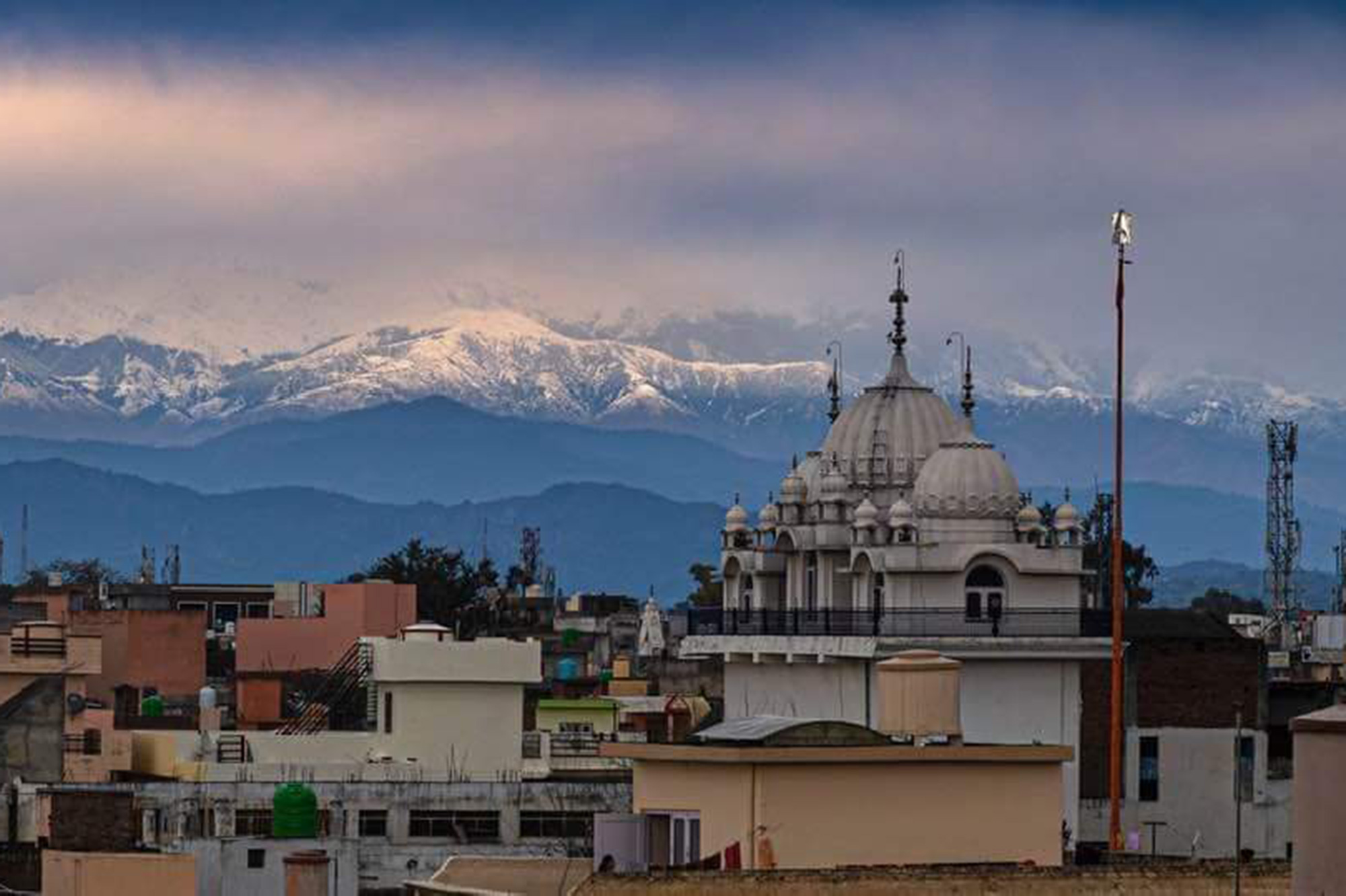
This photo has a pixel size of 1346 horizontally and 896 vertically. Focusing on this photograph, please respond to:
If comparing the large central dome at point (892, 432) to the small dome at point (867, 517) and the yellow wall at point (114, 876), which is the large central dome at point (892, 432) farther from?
the yellow wall at point (114, 876)

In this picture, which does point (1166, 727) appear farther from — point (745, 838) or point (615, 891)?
point (615, 891)

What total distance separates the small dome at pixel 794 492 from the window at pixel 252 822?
18.0 m

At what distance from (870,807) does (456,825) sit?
25.8 meters

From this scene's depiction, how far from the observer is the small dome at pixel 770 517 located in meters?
86.0

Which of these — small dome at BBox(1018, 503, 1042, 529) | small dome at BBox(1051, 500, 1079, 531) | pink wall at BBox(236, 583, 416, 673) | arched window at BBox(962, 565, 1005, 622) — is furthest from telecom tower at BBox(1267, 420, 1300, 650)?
arched window at BBox(962, 565, 1005, 622)

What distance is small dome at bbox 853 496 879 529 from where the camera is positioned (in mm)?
81188

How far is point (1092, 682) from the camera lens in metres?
82.4

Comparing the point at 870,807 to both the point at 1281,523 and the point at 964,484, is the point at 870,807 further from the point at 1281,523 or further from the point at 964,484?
the point at 1281,523

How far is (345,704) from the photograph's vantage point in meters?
87.0

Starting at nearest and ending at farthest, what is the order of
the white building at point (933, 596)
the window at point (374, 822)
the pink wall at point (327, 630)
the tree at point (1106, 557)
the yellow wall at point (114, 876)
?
the yellow wall at point (114, 876)
the window at point (374, 822)
the white building at point (933, 596)
the pink wall at point (327, 630)
the tree at point (1106, 557)

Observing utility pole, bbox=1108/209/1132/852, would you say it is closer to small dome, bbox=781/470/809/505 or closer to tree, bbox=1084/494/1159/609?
small dome, bbox=781/470/809/505

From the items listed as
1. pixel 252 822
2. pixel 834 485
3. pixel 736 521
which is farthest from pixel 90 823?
pixel 736 521

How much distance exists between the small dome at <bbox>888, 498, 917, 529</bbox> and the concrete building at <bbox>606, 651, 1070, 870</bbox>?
3266 cm

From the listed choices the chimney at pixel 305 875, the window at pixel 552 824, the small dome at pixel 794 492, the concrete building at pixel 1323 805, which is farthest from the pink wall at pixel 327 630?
the concrete building at pixel 1323 805
